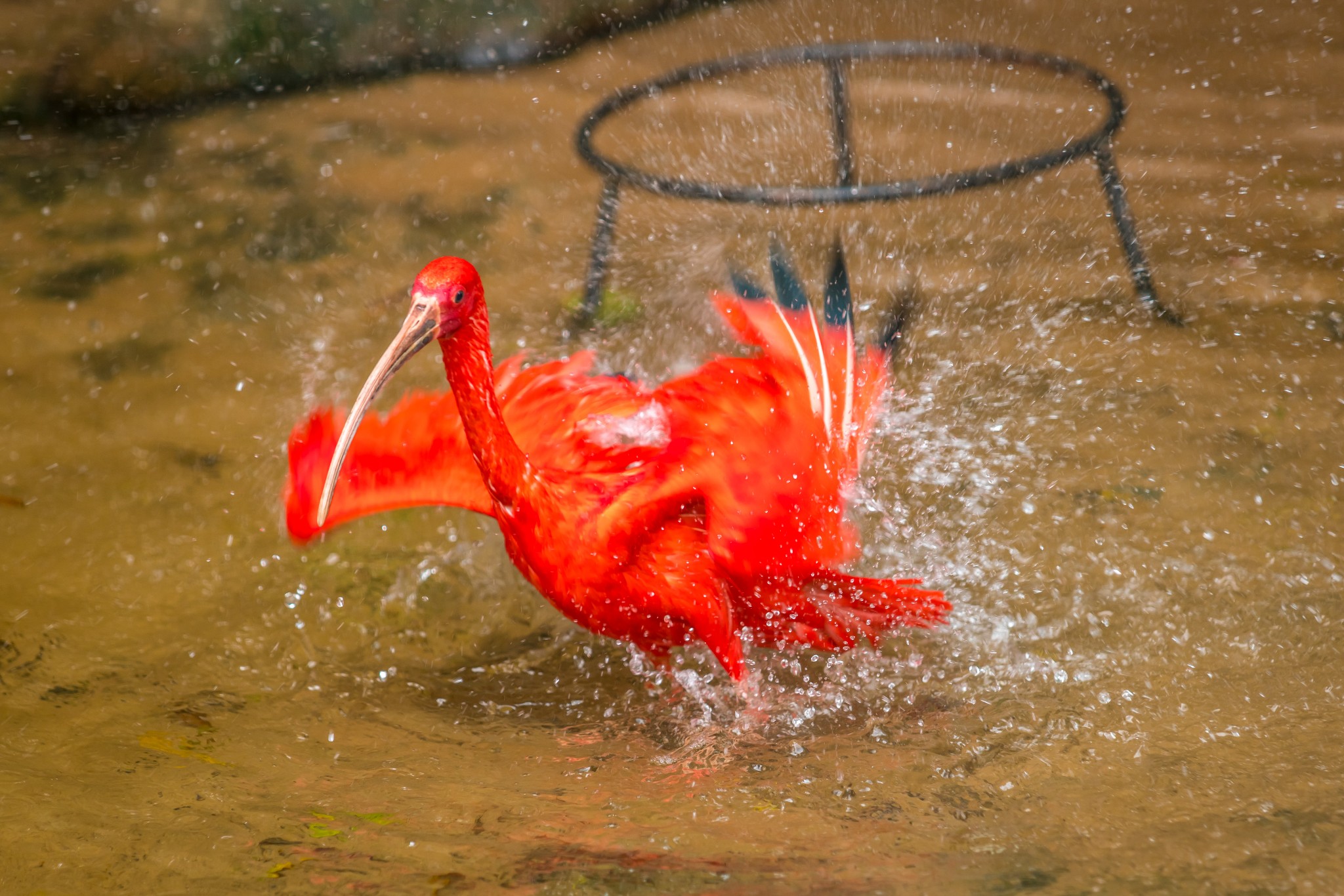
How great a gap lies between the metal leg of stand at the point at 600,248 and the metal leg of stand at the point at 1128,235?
115cm

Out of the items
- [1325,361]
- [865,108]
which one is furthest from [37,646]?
[865,108]

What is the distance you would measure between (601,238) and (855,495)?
1.32 m

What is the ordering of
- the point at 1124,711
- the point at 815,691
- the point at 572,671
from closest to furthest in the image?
the point at 1124,711 < the point at 815,691 < the point at 572,671

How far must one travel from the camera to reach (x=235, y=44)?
14.5 feet

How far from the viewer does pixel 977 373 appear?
9.64 ft

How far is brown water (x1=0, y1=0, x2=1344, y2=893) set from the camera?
1.53m

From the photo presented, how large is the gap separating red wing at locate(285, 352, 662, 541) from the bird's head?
0.79 feet

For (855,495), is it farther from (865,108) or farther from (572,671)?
(865,108)

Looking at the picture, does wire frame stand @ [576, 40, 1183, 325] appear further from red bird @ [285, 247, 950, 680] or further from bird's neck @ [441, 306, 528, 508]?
bird's neck @ [441, 306, 528, 508]

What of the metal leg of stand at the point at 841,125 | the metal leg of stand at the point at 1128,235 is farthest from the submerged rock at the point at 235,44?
the metal leg of stand at the point at 1128,235

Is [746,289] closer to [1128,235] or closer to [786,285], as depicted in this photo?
[786,285]

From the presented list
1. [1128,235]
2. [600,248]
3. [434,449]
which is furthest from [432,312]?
[1128,235]

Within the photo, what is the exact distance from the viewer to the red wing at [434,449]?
1.95m

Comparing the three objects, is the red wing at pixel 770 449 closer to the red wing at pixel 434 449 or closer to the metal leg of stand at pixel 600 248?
the red wing at pixel 434 449
